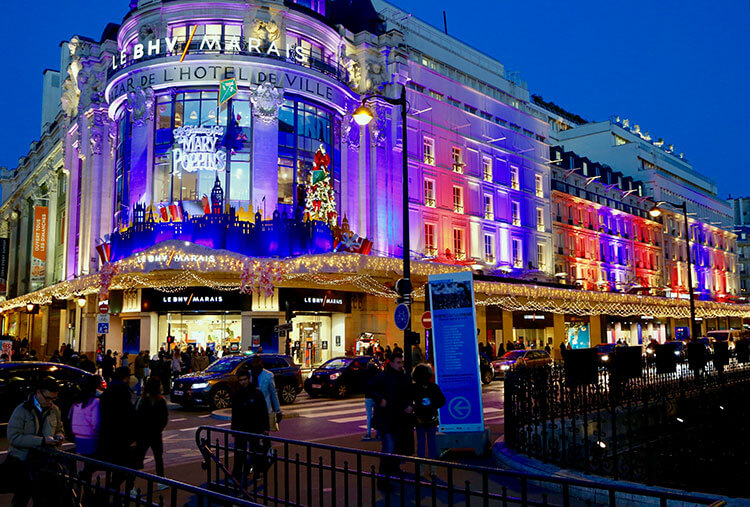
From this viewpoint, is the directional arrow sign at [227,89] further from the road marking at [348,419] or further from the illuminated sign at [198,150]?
the road marking at [348,419]

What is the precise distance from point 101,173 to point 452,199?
22.0 metres

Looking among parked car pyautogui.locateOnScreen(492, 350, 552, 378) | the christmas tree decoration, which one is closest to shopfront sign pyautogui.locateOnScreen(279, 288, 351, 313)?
the christmas tree decoration

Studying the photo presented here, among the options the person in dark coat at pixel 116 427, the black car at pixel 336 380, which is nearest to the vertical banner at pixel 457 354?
the person in dark coat at pixel 116 427

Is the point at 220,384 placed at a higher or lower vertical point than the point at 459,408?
lower

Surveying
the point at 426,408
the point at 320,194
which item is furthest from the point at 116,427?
the point at 320,194

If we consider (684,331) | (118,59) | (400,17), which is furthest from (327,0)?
(684,331)

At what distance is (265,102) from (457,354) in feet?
84.2

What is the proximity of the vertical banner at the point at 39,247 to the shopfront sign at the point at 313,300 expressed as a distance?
27.6 metres

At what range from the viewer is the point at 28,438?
6.55 m

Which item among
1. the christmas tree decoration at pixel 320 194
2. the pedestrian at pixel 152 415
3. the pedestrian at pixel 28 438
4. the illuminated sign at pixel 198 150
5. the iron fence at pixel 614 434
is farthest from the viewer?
the christmas tree decoration at pixel 320 194

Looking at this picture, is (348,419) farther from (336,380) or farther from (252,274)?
(252,274)

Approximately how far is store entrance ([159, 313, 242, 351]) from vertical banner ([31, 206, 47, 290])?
2275 cm

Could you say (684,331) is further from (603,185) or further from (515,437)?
(515,437)

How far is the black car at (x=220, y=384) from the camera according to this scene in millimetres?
19266
